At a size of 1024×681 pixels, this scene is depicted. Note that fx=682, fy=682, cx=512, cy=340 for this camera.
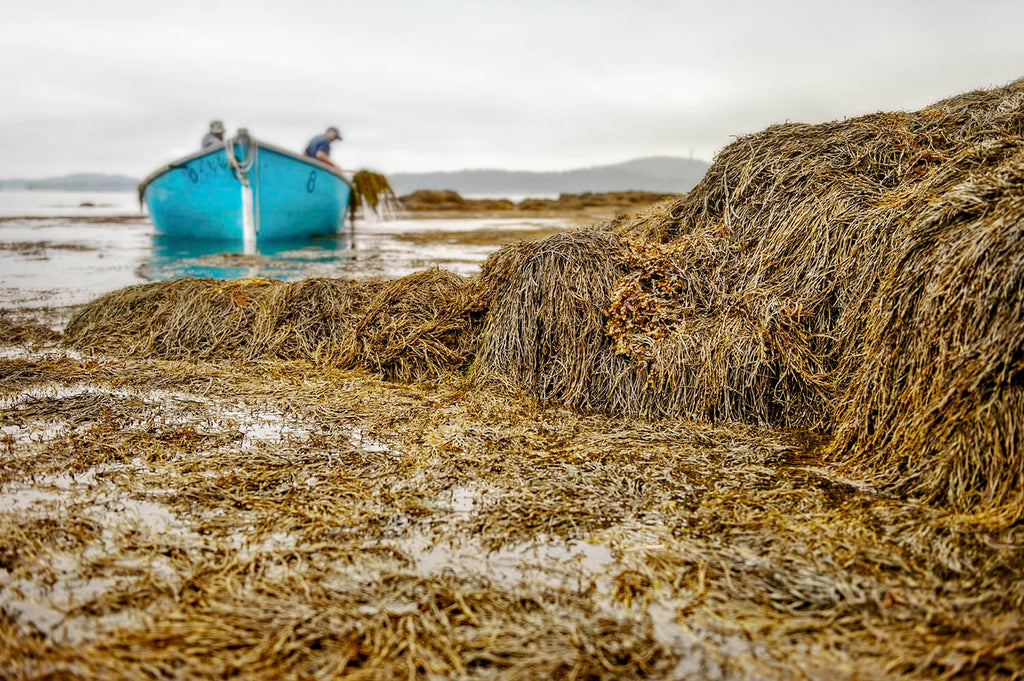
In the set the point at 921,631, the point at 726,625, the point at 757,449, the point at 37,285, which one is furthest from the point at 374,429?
the point at 37,285

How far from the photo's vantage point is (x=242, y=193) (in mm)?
14773

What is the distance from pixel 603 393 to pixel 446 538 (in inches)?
78.7

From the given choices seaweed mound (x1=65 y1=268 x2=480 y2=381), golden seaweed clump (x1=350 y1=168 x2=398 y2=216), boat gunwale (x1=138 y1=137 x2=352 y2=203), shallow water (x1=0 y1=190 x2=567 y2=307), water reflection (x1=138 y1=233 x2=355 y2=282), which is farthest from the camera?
golden seaweed clump (x1=350 y1=168 x2=398 y2=216)

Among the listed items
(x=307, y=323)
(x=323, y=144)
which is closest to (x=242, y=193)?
(x=323, y=144)

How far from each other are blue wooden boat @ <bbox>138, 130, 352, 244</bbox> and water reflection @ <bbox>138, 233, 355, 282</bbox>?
39cm

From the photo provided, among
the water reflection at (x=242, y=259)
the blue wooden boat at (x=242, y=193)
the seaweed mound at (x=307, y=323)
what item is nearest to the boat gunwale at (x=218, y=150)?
the blue wooden boat at (x=242, y=193)

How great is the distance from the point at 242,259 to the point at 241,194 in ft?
10.3

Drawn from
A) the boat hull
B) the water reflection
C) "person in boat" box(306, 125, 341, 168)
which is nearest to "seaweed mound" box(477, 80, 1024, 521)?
the water reflection

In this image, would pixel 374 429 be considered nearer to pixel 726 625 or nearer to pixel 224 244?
pixel 726 625

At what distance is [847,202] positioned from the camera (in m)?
4.39

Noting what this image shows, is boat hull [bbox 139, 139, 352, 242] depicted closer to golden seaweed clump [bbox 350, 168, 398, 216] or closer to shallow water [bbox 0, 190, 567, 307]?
shallow water [bbox 0, 190, 567, 307]

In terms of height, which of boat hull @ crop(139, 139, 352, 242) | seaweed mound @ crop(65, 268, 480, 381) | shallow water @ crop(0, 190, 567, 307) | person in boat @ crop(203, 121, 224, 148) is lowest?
seaweed mound @ crop(65, 268, 480, 381)

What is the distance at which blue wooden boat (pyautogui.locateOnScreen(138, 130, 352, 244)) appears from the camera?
47.1 feet

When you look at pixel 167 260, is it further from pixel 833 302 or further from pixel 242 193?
pixel 833 302
